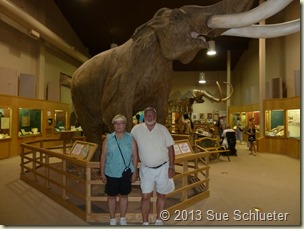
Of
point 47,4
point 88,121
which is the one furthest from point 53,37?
point 88,121

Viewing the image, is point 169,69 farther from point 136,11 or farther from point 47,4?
point 47,4

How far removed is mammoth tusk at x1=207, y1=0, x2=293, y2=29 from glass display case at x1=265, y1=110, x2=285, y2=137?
7.05 meters

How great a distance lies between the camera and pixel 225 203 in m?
3.71

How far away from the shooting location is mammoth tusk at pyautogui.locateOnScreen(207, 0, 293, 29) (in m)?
2.18

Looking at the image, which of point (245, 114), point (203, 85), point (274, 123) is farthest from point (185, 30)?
point (203, 85)

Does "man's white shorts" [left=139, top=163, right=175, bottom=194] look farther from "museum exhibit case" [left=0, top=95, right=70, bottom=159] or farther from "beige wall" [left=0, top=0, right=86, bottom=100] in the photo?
"beige wall" [left=0, top=0, right=86, bottom=100]

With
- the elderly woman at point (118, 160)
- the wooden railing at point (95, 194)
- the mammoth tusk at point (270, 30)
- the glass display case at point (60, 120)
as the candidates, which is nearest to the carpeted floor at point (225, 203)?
the wooden railing at point (95, 194)

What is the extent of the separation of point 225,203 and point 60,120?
9.29 metres

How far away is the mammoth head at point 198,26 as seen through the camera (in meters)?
2.42

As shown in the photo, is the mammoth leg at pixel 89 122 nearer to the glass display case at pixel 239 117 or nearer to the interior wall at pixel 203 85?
the glass display case at pixel 239 117

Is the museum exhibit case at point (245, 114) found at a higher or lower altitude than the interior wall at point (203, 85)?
lower

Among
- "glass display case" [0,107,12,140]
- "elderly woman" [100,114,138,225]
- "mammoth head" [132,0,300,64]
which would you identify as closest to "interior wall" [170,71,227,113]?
"glass display case" [0,107,12,140]

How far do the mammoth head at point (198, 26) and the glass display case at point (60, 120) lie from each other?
8938 millimetres

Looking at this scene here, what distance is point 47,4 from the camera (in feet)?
35.5
